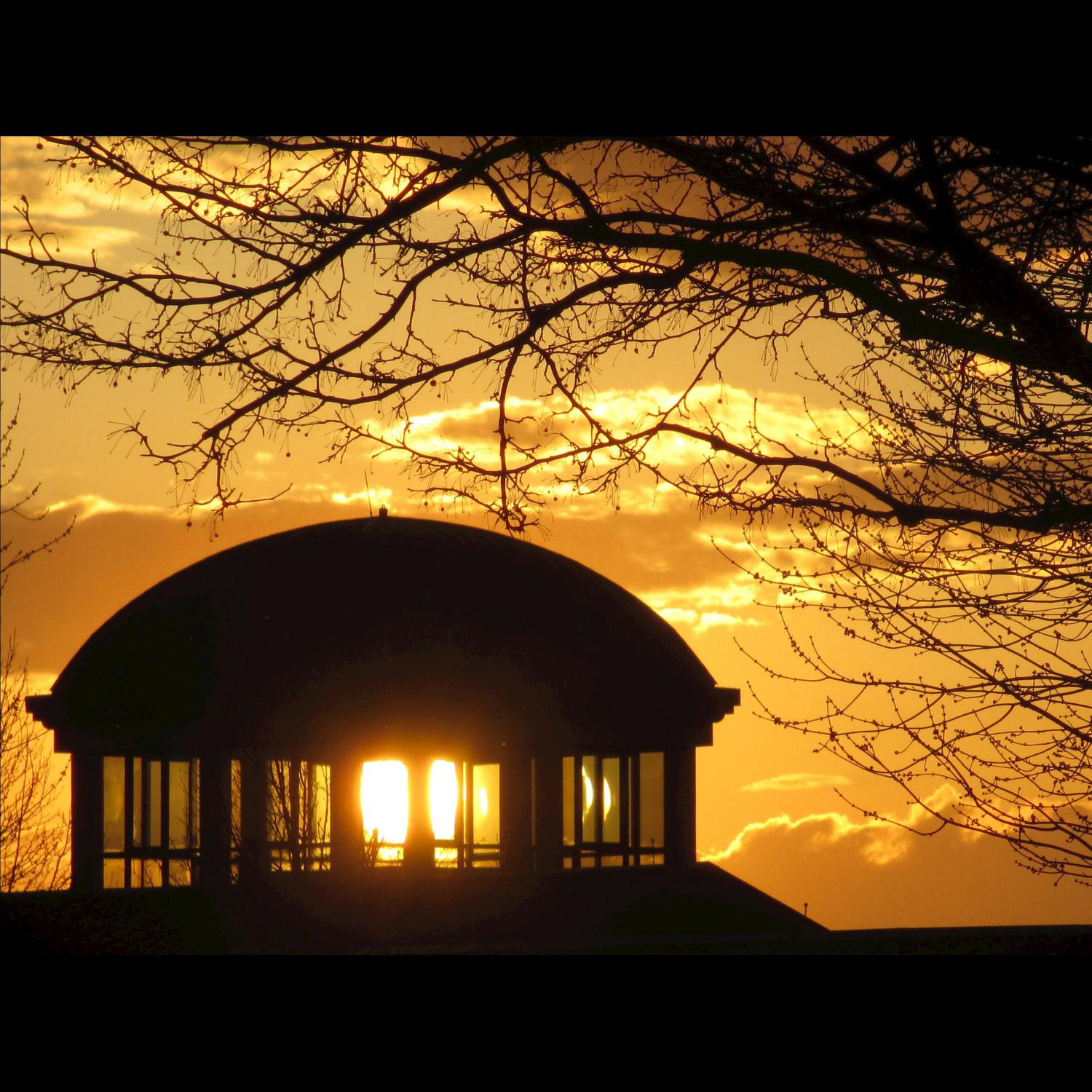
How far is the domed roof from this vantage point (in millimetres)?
16078

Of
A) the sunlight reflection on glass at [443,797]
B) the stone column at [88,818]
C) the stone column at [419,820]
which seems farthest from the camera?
the stone column at [88,818]

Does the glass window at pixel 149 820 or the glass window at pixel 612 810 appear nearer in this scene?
the glass window at pixel 149 820

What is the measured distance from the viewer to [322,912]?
1391cm

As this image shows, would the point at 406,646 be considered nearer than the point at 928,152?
No

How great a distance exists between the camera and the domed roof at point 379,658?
1608cm

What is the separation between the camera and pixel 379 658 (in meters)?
16.1

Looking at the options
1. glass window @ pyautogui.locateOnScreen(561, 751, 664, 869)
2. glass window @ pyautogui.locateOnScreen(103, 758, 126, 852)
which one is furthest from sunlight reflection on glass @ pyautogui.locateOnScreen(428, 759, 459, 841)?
glass window @ pyautogui.locateOnScreen(103, 758, 126, 852)

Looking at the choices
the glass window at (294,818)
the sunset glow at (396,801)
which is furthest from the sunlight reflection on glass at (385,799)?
the glass window at (294,818)

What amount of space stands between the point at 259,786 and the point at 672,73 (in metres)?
14.4

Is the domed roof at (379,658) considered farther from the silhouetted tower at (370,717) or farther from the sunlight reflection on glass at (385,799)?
the sunlight reflection on glass at (385,799)

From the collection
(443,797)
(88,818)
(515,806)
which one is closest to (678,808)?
(515,806)

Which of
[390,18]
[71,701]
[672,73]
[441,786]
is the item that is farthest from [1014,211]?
[71,701]

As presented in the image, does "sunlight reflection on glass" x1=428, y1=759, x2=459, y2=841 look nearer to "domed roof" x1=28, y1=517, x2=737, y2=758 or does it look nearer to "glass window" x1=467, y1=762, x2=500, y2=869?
"glass window" x1=467, y1=762, x2=500, y2=869

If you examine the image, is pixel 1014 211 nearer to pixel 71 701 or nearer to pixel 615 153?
pixel 615 153
